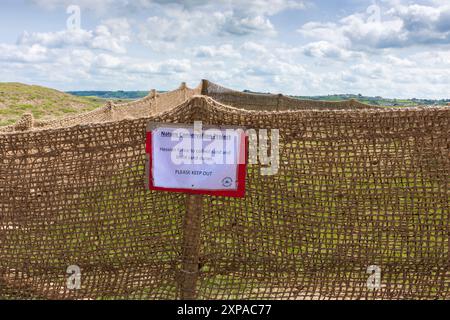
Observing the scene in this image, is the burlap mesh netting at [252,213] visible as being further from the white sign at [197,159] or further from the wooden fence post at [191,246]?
the white sign at [197,159]

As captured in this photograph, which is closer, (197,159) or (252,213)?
(197,159)

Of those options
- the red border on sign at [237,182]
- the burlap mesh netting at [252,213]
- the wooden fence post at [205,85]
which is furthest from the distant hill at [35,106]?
the red border on sign at [237,182]

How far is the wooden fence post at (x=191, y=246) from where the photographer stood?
4170 millimetres

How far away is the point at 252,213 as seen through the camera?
13.6 ft

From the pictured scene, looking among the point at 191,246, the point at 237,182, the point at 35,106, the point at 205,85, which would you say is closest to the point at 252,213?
the point at 237,182

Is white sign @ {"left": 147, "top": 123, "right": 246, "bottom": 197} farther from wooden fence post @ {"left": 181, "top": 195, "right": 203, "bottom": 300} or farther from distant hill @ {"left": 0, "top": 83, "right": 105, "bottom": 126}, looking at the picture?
distant hill @ {"left": 0, "top": 83, "right": 105, "bottom": 126}

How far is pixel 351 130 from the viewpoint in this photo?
406 cm

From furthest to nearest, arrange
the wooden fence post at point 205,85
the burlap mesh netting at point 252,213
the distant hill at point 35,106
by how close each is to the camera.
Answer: the distant hill at point 35,106 < the wooden fence post at point 205,85 < the burlap mesh netting at point 252,213

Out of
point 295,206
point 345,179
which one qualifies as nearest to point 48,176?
point 295,206

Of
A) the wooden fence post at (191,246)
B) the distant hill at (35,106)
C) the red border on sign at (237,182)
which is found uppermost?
the distant hill at (35,106)

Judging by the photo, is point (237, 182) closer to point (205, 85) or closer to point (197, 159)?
point (197, 159)

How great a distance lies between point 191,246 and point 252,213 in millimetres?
608

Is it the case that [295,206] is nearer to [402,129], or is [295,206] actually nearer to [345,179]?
[345,179]

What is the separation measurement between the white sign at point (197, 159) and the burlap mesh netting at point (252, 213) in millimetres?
110
